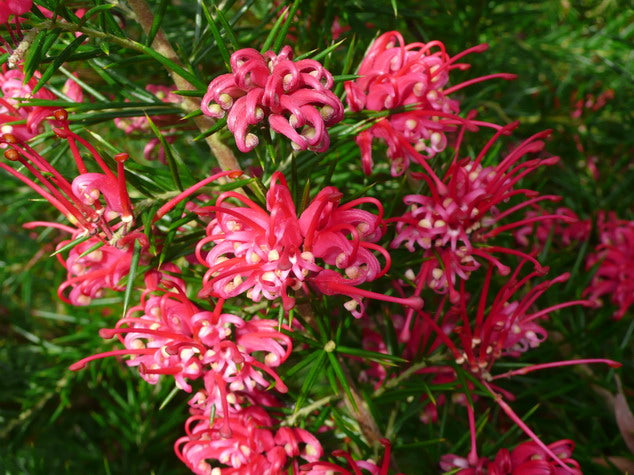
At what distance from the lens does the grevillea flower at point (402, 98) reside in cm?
61

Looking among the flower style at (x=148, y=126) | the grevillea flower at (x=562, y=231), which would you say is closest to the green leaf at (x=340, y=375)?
the flower style at (x=148, y=126)

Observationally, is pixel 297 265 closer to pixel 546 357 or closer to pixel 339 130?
pixel 339 130

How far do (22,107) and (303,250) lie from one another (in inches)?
13.6

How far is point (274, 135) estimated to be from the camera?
580 millimetres

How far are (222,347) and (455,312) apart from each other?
0.89ft

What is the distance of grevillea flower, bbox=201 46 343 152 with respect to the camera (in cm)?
46

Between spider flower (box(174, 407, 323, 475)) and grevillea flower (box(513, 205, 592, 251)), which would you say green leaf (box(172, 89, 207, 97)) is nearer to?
spider flower (box(174, 407, 323, 475))

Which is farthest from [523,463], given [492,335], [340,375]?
[340,375]

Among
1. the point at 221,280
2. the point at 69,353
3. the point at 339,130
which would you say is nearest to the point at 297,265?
the point at 221,280

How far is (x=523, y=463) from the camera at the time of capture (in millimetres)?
636

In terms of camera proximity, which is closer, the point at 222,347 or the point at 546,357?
the point at 222,347

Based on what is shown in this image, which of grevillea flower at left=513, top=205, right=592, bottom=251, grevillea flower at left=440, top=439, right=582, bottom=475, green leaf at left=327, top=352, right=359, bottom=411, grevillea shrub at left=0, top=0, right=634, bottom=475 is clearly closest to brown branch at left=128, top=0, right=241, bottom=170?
grevillea shrub at left=0, top=0, right=634, bottom=475

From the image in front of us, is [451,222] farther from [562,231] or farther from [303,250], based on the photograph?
[562,231]

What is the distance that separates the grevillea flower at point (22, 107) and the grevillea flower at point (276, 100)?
8.0 inches
